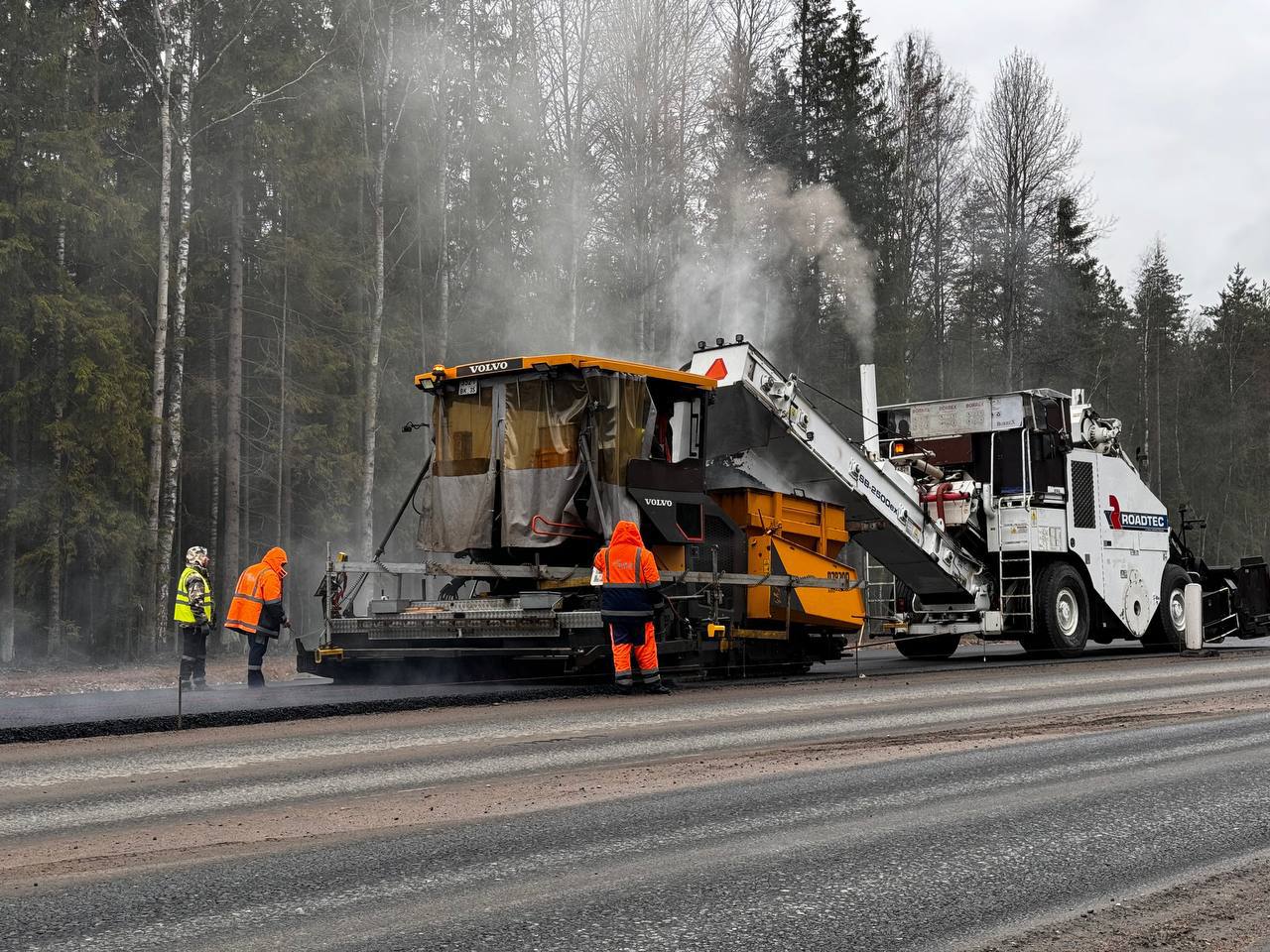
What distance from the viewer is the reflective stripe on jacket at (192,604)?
43.3 feet

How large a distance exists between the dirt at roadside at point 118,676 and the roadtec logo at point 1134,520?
10873mm

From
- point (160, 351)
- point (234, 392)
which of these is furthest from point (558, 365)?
point (234, 392)

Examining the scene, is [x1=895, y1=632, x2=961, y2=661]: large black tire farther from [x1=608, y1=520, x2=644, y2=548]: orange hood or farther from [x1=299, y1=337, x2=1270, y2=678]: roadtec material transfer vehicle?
[x1=608, y1=520, x2=644, y2=548]: orange hood

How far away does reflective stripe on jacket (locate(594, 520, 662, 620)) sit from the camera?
428 inches

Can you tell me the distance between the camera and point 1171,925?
4234 mm

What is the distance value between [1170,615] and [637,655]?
10223mm

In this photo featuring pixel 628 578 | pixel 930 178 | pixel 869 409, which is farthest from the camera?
pixel 930 178

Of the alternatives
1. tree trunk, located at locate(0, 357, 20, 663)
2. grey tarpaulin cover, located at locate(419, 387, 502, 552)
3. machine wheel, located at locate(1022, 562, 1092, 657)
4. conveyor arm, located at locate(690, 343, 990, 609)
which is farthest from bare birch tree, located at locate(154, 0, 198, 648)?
machine wheel, located at locate(1022, 562, 1092, 657)

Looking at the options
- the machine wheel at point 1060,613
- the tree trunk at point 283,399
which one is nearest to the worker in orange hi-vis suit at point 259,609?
the machine wheel at point 1060,613

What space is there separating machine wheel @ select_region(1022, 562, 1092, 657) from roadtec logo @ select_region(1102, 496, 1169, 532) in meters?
1.04

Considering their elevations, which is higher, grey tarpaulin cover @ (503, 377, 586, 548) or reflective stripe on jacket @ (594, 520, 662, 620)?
grey tarpaulin cover @ (503, 377, 586, 548)

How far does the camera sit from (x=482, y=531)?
40.2ft

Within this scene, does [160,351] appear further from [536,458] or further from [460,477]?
[536,458]

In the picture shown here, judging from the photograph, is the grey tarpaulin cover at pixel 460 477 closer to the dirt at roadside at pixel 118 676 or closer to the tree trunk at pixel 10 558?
the dirt at roadside at pixel 118 676
